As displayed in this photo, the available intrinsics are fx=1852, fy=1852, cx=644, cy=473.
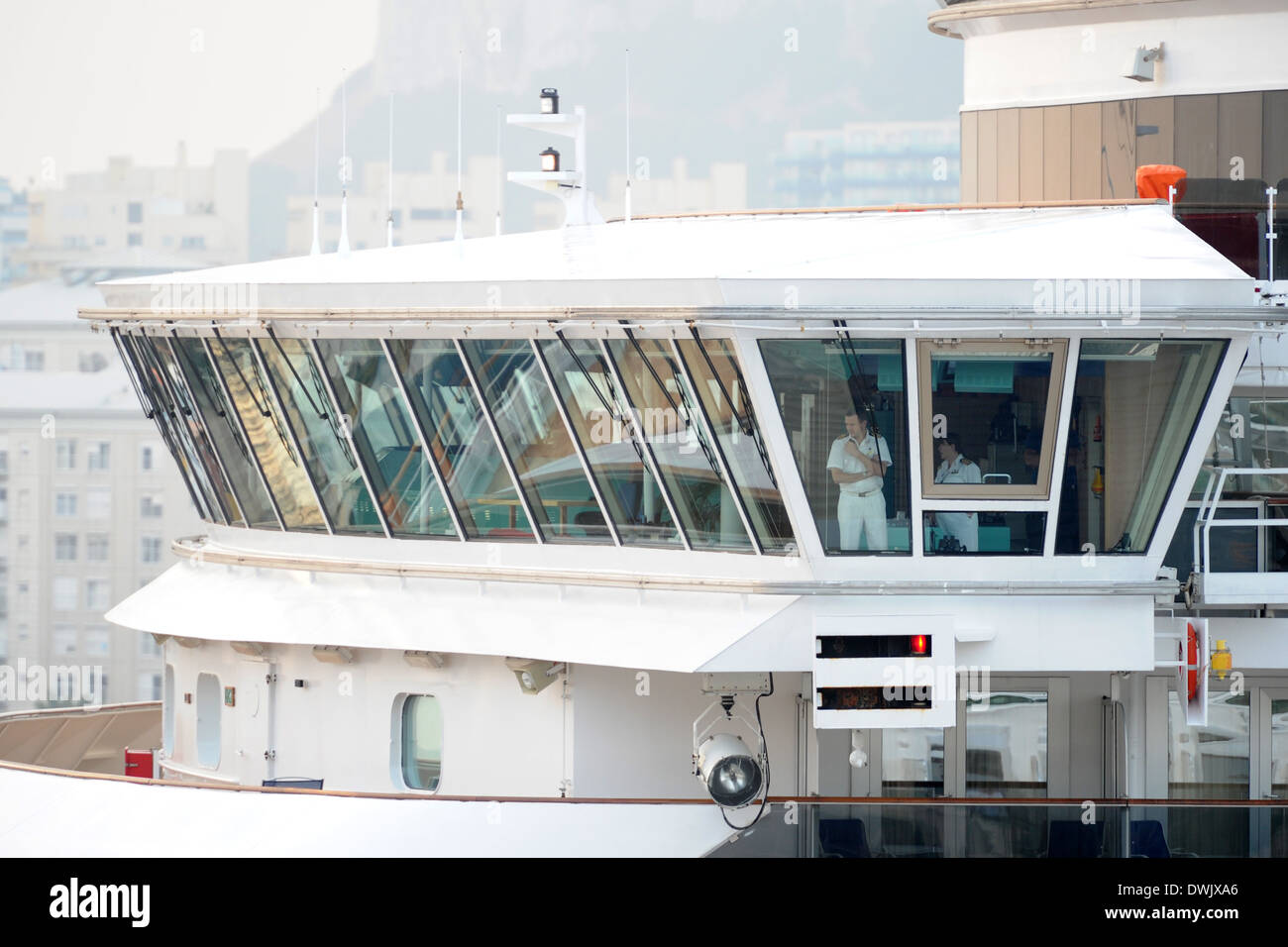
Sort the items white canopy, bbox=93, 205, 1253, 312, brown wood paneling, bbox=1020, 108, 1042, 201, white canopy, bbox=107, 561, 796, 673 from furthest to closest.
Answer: brown wood paneling, bbox=1020, 108, 1042, 201 < white canopy, bbox=107, 561, 796, 673 < white canopy, bbox=93, 205, 1253, 312

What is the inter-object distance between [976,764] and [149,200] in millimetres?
94973

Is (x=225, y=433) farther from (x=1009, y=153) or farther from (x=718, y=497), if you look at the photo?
(x=1009, y=153)

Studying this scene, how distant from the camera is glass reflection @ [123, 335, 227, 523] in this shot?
17.3 m

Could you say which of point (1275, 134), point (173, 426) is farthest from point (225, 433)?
point (1275, 134)

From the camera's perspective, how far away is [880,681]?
44.2ft

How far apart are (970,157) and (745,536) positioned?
8792 mm

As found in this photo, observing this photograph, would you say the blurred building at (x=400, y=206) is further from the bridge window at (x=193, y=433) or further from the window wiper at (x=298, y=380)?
the window wiper at (x=298, y=380)

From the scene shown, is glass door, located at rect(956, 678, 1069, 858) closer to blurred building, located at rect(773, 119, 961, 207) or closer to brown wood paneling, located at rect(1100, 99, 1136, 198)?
brown wood paneling, located at rect(1100, 99, 1136, 198)

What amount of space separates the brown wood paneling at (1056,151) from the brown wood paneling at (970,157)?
0.88m

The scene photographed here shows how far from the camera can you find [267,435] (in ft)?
53.7

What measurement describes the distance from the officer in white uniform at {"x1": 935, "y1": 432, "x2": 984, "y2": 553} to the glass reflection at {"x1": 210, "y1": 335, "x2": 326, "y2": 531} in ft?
18.6

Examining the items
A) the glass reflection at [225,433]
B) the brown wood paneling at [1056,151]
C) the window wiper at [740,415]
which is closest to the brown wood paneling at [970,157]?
the brown wood paneling at [1056,151]

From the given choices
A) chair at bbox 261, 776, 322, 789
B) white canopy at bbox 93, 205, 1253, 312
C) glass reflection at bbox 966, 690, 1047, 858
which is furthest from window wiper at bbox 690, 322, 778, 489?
chair at bbox 261, 776, 322, 789
